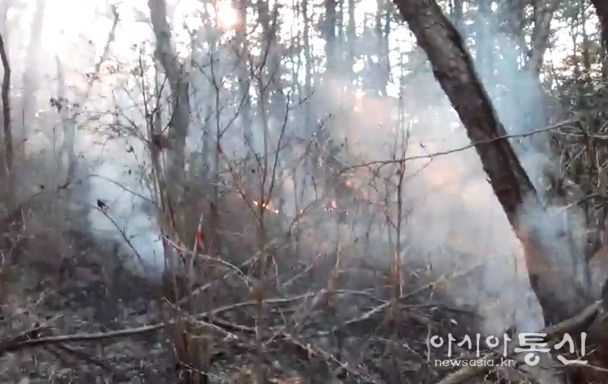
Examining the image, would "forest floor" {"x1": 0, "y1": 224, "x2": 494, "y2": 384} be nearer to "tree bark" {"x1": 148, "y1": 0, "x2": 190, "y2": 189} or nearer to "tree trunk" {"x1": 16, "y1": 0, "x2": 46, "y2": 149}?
"tree bark" {"x1": 148, "y1": 0, "x2": 190, "y2": 189}

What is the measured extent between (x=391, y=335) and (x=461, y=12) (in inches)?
349

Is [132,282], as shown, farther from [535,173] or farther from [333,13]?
[333,13]

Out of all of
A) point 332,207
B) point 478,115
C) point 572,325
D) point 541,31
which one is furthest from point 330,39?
point 572,325

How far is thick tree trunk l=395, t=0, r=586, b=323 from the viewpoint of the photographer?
9.01ft

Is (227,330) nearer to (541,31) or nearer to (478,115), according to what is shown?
(478,115)

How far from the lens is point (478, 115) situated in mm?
2764

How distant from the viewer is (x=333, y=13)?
16594mm

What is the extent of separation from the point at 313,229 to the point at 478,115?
17.6 ft

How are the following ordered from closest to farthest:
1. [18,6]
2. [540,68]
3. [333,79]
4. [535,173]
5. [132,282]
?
[535,173], [540,68], [132,282], [333,79], [18,6]

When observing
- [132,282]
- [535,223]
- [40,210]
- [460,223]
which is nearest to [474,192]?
[460,223]

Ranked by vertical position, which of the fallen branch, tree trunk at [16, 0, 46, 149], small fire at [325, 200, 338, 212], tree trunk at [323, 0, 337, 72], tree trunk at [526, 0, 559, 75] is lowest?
the fallen branch

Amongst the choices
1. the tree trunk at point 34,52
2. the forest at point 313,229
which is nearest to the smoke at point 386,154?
the forest at point 313,229

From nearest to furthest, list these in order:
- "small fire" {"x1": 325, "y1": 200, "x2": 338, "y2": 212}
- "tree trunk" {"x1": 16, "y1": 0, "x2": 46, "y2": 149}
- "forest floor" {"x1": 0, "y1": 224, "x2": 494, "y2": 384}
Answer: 1. "forest floor" {"x1": 0, "y1": 224, "x2": 494, "y2": 384}
2. "small fire" {"x1": 325, "y1": 200, "x2": 338, "y2": 212}
3. "tree trunk" {"x1": 16, "y1": 0, "x2": 46, "y2": 149}

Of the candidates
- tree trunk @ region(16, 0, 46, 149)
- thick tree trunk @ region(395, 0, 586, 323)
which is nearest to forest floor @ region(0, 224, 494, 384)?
thick tree trunk @ region(395, 0, 586, 323)
